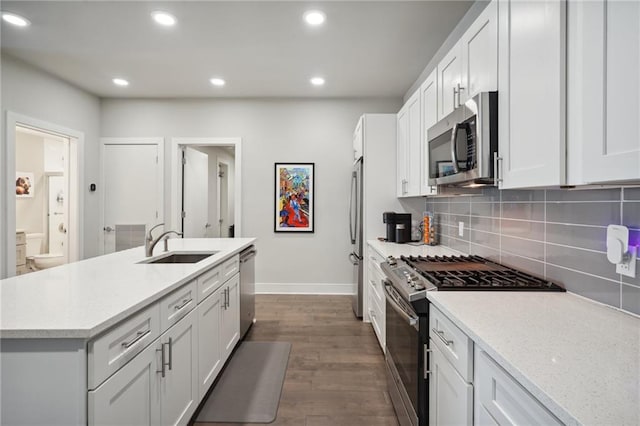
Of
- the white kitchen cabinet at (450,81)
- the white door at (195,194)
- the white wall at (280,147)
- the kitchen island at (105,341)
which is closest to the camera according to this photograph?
the kitchen island at (105,341)

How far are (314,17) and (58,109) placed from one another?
11.2 ft

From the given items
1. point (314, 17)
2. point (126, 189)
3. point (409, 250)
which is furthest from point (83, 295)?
point (126, 189)

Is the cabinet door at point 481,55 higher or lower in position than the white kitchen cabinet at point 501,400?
higher

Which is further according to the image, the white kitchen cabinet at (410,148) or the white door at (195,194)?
the white door at (195,194)

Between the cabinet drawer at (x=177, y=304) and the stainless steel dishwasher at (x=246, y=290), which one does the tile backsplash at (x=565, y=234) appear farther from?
the stainless steel dishwasher at (x=246, y=290)

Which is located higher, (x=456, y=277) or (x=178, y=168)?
(x=178, y=168)

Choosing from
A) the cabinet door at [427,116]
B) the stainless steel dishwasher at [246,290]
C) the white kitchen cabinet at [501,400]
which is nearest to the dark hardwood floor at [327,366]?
the stainless steel dishwasher at [246,290]

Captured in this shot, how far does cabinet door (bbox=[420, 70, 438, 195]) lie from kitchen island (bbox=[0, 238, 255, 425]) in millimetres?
1710

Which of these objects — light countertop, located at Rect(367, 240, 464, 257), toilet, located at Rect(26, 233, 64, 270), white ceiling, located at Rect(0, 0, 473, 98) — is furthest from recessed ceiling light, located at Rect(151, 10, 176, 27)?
toilet, located at Rect(26, 233, 64, 270)

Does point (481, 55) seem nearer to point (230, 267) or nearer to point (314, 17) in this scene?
point (314, 17)

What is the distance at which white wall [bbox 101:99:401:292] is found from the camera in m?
4.55

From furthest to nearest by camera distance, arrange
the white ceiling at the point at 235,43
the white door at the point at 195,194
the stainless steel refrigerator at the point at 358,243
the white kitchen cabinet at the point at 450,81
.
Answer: the white door at the point at 195,194
the stainless steel refrigerator at the point at 358,243
the white ceiling at the point at 235,43
the white kitchen cabinet at the point at 450,81

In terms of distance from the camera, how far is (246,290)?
3.06 m

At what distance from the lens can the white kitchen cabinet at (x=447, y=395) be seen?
1060mm
